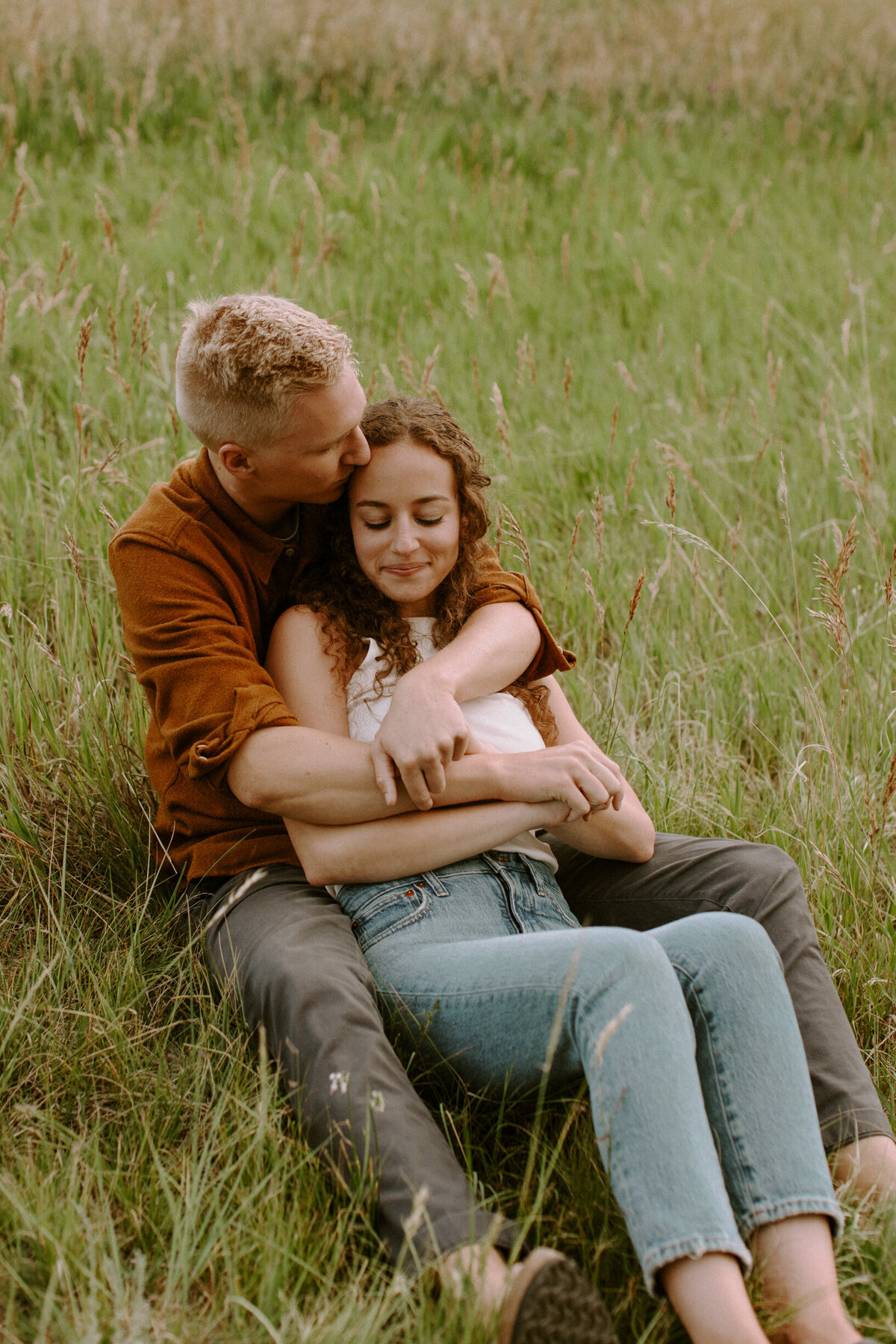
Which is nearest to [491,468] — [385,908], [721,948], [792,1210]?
[385,908]

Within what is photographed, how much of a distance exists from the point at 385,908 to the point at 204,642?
61cm

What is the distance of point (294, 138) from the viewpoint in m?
5.79

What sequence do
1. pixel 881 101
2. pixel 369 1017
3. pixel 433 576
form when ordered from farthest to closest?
pixel 881 101
pixel 433 576
pixel 369 1017

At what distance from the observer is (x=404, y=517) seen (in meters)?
2.24

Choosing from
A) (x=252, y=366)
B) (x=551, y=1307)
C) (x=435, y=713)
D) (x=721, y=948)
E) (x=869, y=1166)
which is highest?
(x=252, y=366)

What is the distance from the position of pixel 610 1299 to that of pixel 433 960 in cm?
59

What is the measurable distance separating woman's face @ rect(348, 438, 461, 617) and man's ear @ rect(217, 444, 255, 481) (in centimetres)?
22

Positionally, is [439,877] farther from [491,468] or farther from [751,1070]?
[491,468]

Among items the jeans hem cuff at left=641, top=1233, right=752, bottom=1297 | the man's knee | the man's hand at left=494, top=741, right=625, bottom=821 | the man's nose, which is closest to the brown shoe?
the jeans hem cuff at left=641, top=1233, right=752, bottom=1297

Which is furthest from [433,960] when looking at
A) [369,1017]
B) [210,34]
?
[210,34]

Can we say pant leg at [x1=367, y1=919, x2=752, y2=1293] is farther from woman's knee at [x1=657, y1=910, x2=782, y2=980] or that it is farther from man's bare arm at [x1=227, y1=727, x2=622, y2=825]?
man's bare arm at [x1=227, y1=727, x2=622, y2=825]

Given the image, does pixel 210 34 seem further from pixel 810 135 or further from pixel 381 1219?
pixel 381 1219

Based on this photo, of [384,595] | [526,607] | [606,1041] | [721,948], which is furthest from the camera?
[526,607]

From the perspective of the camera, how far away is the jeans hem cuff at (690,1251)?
152 cm
